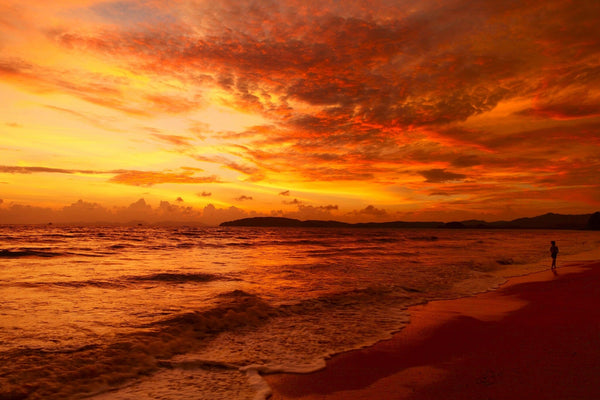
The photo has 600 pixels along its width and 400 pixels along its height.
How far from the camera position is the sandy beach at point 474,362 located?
626cm

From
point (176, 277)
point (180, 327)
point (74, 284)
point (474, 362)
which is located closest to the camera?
point (474, 362)

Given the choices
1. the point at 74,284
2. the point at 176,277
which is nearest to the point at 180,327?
the point at 74,284

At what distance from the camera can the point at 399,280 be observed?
20.9 m

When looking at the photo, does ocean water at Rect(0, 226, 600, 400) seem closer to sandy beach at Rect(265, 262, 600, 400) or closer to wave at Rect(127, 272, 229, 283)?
wave at Rect(127, 272, 229, 283)

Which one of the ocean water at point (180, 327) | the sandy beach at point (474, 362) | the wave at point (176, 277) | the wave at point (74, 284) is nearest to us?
the sandy beach at point (474, 362)

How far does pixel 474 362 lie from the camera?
768 centimetres

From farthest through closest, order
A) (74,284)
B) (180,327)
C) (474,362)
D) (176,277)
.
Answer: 1. (176,277)
2. (74,284)
3. (180,327)
4. (474,362)

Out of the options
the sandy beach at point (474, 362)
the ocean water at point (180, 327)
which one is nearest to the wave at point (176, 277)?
the ocean water at point (180, 327)

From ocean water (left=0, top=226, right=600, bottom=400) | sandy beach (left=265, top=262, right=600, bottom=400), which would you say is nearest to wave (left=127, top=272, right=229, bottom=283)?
ocean water (left=0, top=226, right=600, bottom=400)

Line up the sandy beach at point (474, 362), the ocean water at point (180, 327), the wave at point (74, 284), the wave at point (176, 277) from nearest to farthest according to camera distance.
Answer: the sandy beach at point (474, 362) < the ocean water at point (180, 327) < the wave at point (74, 284) < the wave at point (176, 277)

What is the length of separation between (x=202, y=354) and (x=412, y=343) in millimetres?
5636

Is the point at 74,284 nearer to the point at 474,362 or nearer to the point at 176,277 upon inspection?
the point at 176,277

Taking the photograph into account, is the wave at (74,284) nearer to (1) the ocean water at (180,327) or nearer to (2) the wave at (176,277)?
(1) the ocean water at (180,327)

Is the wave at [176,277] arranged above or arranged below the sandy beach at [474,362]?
below
